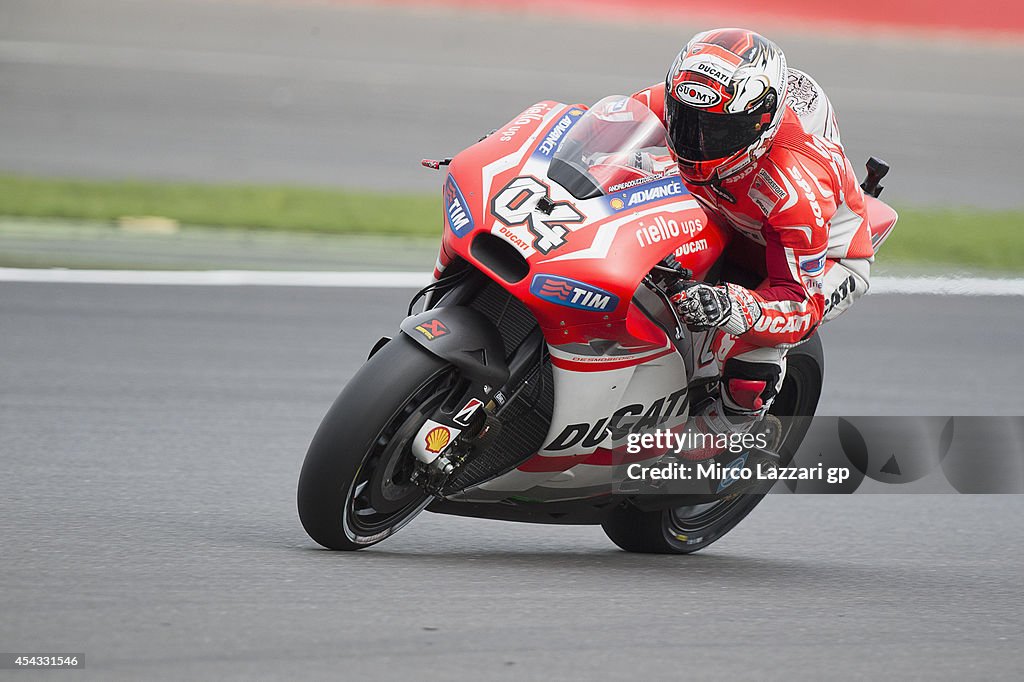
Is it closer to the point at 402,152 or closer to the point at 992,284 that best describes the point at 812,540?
the point at 992,284

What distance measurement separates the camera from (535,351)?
4.43 meters

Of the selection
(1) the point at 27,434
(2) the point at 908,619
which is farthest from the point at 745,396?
(1) the point at 27,434

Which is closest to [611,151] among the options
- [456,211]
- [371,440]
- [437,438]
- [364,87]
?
[456,211]

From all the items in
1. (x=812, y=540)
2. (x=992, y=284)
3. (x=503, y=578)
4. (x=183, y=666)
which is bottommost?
(x=992, y=284)

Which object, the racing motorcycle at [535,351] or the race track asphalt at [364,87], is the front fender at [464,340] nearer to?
the racing motorcycle at [535,351]

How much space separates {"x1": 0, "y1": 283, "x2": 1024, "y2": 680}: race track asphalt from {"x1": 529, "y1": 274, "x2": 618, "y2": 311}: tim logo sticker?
0.80 m

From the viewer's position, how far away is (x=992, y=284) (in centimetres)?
1060

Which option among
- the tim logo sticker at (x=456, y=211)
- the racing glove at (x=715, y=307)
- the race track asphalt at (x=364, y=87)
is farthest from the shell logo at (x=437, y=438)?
the race track asphalt at (x=364, y=87)

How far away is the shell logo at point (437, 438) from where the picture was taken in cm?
427

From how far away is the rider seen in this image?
4.28 m

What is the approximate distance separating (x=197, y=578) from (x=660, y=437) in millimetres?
1434

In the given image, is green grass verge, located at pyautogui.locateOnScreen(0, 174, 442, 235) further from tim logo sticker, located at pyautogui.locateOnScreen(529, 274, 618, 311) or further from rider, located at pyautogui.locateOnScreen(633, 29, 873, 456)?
tim logo sticker, located at pyautogui.locateOnScreen(529, 274, 618, 311)

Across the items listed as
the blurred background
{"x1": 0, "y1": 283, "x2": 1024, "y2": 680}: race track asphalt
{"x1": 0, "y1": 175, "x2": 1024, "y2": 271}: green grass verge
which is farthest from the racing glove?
{"x1": 0, "y1": 175, "x2": 1024, "y2": 271}: green grass verge

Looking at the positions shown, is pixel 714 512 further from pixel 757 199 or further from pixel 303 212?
pixel 303 212
